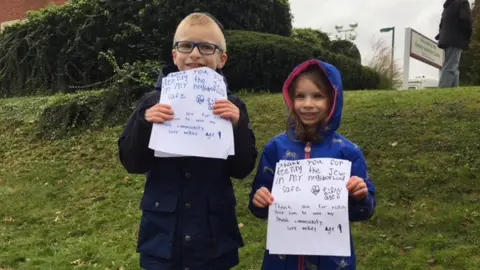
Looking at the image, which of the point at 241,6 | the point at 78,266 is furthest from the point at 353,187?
the point at 241,6

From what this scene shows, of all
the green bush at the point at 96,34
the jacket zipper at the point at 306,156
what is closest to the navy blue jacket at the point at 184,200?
the jacket zipper at the point at 306,156

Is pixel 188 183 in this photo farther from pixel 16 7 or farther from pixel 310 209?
pixel 16 7

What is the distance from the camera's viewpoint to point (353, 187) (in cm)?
250

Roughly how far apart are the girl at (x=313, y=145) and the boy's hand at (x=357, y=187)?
0.06m

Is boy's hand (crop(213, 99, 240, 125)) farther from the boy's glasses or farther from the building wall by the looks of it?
the building wall

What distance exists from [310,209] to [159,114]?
0.82m

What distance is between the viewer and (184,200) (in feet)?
8.43

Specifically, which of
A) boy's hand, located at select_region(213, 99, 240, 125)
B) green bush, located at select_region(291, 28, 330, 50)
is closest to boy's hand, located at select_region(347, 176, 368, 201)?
boy's hand, located at select_region(213, 99, 240, 125)

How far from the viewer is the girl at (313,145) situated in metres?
2.63

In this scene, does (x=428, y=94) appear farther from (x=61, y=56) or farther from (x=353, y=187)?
(x=61, y=56)

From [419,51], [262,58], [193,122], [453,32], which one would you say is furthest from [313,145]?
[419,51]

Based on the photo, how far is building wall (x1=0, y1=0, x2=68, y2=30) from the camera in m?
25.4

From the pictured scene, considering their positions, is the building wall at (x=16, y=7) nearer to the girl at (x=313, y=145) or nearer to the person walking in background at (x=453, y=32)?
the person walking in background at (x=453, y=32)

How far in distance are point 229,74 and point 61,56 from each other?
5.42m
